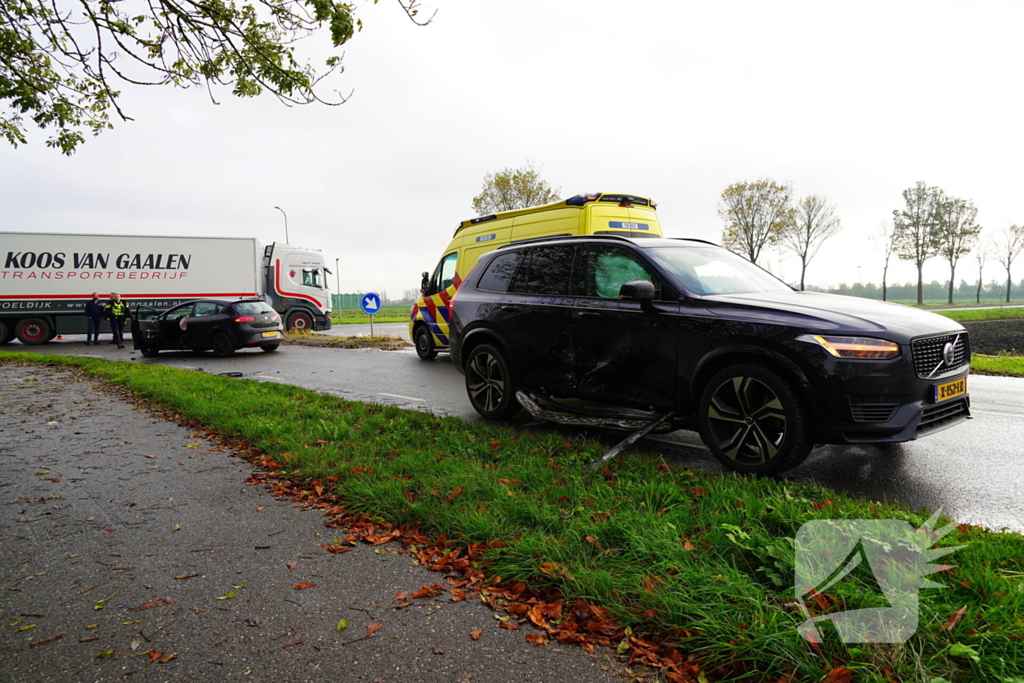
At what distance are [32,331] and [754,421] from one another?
2579 cm

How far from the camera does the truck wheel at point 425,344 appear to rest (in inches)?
541

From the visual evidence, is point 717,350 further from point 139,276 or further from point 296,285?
point 139,276

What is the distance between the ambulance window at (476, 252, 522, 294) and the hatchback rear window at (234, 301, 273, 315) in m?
11.1

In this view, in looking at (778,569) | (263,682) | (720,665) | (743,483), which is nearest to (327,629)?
(263,682)

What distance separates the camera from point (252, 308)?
1612cm

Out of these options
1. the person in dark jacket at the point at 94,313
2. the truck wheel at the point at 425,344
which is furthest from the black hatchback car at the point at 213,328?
the person in dark jacket at the point at 94,313

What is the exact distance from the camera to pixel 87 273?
22.4m

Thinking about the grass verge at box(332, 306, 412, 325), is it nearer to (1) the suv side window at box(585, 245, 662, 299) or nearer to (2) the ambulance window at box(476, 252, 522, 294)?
(2) the ambulance window at box(476, 252, 522, 294)

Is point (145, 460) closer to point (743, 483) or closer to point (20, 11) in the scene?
point (20, 11)

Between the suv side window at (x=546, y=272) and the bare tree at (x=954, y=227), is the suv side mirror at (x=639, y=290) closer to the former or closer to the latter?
the suv side window at (x=546, y=272)

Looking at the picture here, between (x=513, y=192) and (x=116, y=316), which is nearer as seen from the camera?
(x=116, y=316)

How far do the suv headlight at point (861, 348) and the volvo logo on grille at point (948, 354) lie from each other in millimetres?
577

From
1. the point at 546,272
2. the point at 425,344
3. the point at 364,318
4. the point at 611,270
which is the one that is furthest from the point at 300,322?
the point at 364,318

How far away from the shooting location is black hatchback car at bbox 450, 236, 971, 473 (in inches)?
155
